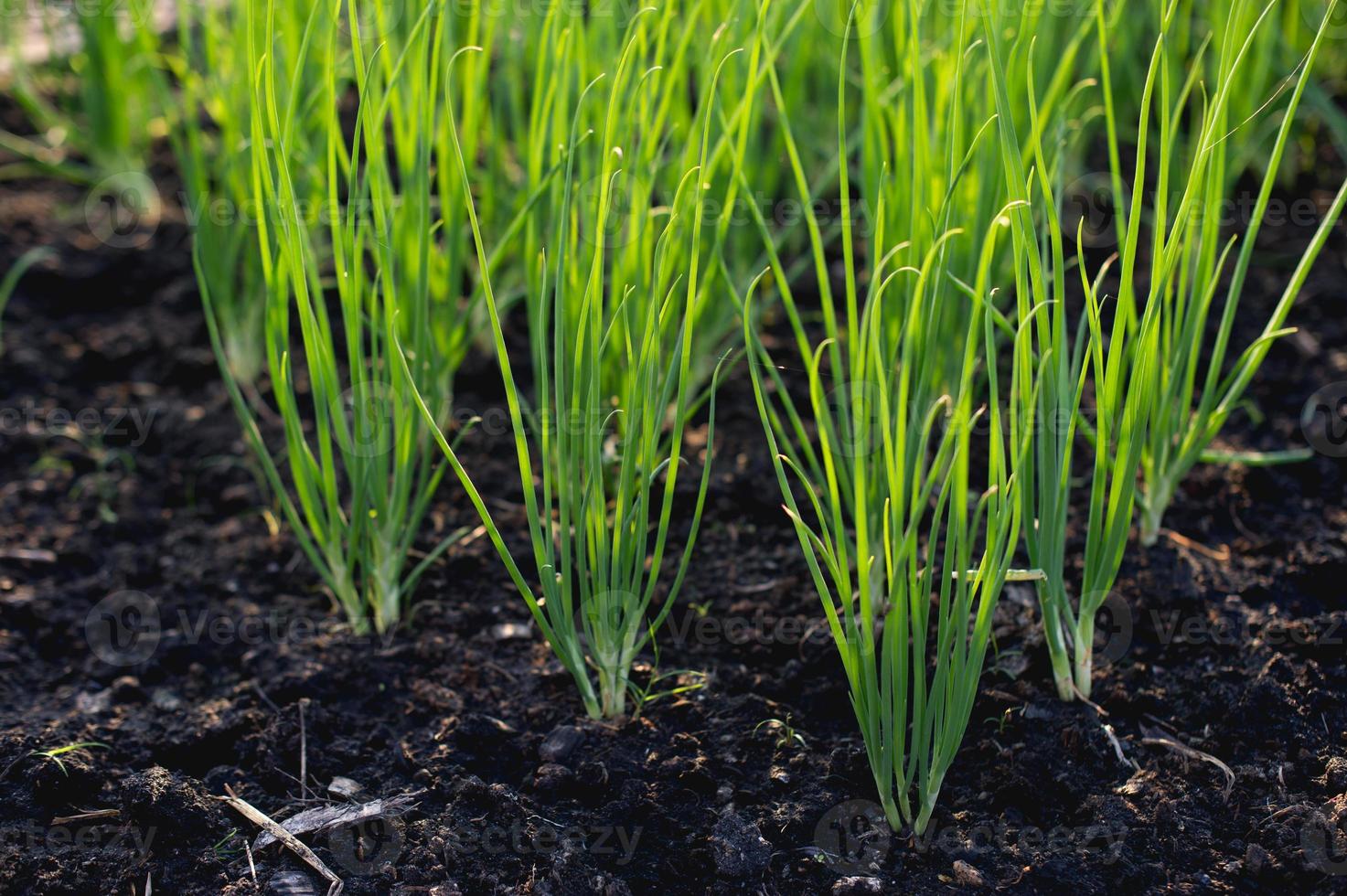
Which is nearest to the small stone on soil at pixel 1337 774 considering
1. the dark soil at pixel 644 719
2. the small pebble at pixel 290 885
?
the dark soil at pixel 644 719

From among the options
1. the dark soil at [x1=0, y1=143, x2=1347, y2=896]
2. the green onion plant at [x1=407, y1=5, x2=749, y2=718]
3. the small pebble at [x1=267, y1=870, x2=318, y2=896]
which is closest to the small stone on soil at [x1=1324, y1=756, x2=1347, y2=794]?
the dark soil at [x1=0, y1=143, x2=1347, y2=896]

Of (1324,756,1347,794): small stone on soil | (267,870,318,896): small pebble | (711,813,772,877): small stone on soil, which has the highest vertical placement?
(1324,756,1347,794): small stone on soil

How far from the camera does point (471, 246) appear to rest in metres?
2.14

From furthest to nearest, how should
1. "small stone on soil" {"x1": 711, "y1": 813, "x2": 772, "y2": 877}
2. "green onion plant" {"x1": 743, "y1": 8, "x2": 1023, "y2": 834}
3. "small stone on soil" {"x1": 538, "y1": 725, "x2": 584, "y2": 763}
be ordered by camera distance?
1. "small stone on soil" {"x1": 538, "y1": 725, "x2": 584, "y2": 763}
2. "small stone on soil" {"x1": 711, "y1": 813, "x2": 772, "y2": 877}
3. "green onion plant" {"x1": 743, "y1": 8, "x2": 1023, "y2": 834}

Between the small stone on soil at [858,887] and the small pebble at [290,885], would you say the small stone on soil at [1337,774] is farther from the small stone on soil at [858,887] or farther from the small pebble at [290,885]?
the small pebble at [290,885]

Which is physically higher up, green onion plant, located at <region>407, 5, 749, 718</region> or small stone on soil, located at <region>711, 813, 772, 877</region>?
green onion plant, located at <region>407, 5, 749, 718</region>

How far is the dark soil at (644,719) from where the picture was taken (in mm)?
1275

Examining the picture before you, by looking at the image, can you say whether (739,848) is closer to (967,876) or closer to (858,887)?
(858,887)

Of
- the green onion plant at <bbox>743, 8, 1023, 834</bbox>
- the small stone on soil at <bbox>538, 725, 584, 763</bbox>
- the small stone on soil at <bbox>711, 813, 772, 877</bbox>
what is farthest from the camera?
the small stone on soil at <bbox>538, 725, 584, 763</bbox>

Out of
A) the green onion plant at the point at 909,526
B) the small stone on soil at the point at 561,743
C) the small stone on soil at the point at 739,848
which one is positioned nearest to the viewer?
the green onion plant at the point at 909,526

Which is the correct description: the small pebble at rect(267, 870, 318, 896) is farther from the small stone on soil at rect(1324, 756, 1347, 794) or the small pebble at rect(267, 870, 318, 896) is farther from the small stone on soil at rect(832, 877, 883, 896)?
the small stone on soil at rect(1324, 756, 1347, 794)

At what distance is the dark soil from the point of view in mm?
1275

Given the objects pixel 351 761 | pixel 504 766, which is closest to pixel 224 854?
pixel 351 761

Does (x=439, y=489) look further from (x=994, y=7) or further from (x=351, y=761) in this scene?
(x=994, y=7)
